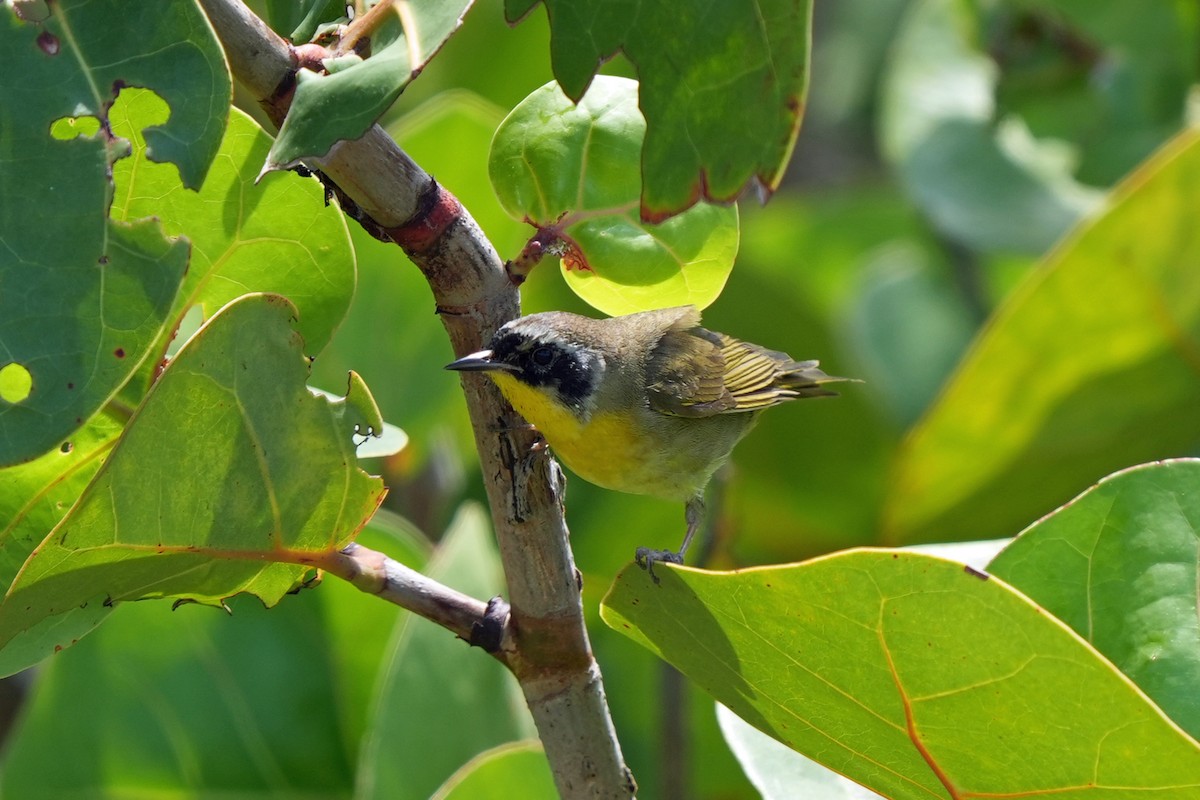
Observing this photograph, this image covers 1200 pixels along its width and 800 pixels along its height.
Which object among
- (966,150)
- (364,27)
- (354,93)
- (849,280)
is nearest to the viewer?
(354,93)

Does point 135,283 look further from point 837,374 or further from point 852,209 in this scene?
point 852,209

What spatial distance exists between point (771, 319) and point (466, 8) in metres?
2.70

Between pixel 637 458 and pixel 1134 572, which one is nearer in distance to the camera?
pixel 1134 572

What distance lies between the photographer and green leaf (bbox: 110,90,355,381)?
4.34 feet

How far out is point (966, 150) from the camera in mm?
3854

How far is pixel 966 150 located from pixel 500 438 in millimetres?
2940

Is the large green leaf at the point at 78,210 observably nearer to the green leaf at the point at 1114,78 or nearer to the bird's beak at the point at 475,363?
the bird's beak at the point at 475,363

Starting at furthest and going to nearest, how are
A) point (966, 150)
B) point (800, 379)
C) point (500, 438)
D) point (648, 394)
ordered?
point (966, 150)
point (800, 379)
point (648, 394)
point (500, 438)

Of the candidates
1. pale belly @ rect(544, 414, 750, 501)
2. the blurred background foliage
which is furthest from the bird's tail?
pale belly @ rect(544, 414, 750, 501)

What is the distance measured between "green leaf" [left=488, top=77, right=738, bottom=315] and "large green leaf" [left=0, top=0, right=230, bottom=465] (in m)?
0.35

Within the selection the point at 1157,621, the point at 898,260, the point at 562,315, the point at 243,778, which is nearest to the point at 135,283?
the point at 1157,621

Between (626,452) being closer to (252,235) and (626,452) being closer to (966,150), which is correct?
(252,235)

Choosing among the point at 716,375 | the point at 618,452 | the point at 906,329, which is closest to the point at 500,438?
the point at 618,452

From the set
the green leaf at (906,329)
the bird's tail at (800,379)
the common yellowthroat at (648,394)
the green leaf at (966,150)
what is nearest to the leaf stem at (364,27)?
the common yellowthroat at (648,394)
